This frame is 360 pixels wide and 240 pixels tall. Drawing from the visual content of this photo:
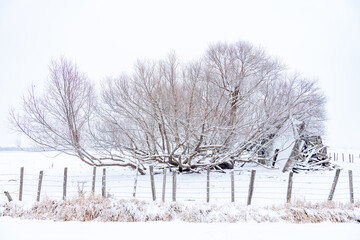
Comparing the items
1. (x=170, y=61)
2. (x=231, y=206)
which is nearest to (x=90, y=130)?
(x=170, y=61)

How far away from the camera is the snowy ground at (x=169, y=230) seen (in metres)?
4.26

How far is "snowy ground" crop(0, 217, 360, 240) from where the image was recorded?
14.0 ft

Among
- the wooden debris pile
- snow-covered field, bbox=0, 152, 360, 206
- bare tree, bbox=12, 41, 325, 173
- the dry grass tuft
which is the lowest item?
snow-covered field, bbox=0, 152, 360, 206

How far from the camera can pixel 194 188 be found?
351 inches

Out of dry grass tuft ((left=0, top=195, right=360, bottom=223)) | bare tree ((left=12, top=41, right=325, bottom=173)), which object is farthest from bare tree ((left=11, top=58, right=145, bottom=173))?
dry grass tuft ((left=0, top=195, right=360, bottom=223))

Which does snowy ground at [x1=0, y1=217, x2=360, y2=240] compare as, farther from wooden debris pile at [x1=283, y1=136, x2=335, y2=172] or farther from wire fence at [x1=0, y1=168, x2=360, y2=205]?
wooden debris pile at [x1=283, y1=136, x2=335, y2=172]

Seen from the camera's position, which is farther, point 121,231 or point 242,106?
point 242,106

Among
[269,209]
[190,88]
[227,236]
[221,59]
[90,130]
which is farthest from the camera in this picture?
[221,59]

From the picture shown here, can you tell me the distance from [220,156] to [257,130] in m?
2.50

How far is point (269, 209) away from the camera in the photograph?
214 inches

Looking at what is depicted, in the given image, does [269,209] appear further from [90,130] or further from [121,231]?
[90,130]

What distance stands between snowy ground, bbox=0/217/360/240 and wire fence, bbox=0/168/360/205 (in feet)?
5.81

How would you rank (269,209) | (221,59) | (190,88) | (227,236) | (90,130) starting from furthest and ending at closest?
(221,59)
(90,130)
(190,88)
(269,209)
(227,236)

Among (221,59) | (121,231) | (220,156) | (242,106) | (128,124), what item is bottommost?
(121,231)
